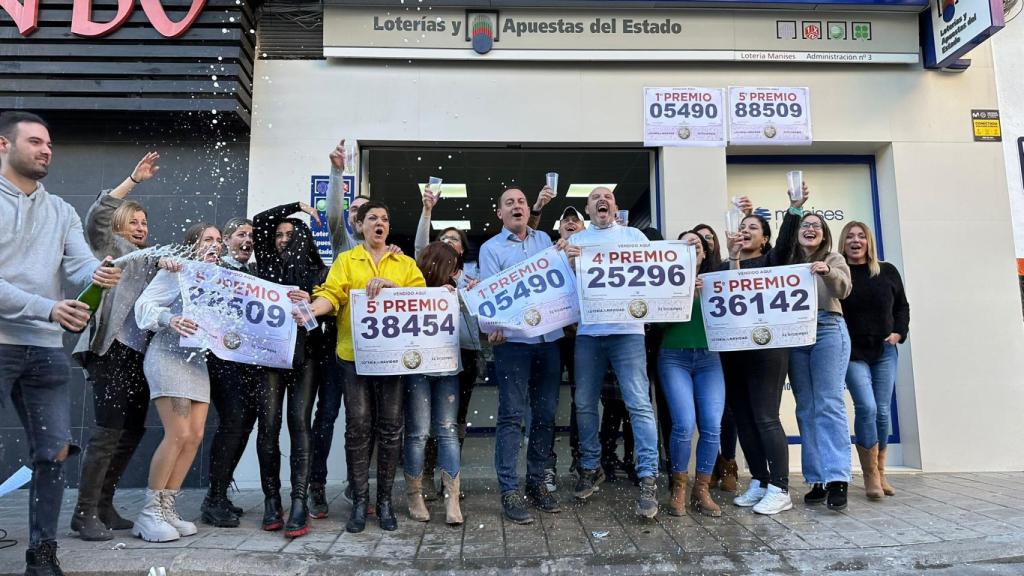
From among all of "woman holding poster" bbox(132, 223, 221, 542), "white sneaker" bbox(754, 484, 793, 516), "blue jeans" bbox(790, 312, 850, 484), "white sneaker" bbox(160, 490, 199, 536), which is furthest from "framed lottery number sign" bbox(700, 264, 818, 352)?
"white sneaker" bbox(160, 490, 199, 536)

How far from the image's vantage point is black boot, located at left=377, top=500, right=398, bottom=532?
399 cm

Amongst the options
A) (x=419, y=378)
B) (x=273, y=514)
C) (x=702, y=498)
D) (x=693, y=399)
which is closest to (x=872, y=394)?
(x=693, y=399)

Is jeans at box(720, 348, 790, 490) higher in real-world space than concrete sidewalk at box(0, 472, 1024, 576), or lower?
higher

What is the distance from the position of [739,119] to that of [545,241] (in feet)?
9.66

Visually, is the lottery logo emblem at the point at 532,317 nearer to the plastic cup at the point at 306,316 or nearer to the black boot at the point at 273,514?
the plastic cup at the point at 306,316

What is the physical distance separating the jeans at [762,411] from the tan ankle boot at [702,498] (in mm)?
404

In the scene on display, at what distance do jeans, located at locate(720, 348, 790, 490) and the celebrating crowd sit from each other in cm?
1

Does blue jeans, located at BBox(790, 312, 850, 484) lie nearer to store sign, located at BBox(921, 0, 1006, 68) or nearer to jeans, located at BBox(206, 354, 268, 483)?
store sign, located at BBox(921, 0, 1006, 68)

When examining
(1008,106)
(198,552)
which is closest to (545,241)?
(198,552)

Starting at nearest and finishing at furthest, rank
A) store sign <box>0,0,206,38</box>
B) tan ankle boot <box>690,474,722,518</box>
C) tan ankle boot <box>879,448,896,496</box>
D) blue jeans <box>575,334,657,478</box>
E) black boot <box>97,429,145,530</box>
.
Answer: black boot <box>97,429,145,530</box> < blue jeans <box>575,334,657,478</box> < tan ankle boot <box>690,474,722,518</box> < tan ankle boot <box>879,448,896,496</box> < store sign <box>0,0,206,38</box>

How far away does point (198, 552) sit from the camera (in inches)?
137

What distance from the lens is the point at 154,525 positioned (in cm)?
374

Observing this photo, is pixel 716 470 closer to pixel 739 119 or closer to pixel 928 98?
pixel 739 119

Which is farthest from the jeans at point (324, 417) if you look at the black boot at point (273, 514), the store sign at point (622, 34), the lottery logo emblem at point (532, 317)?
the store sign at point (622, 34)
